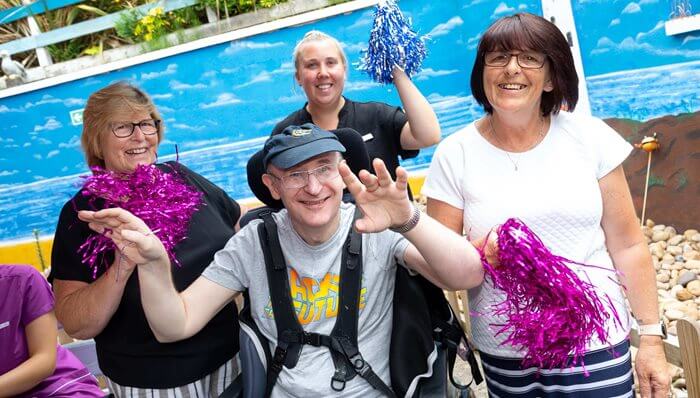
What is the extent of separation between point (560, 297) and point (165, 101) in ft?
18.8

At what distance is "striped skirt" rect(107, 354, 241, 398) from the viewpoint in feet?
6.42

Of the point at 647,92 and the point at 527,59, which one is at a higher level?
the point at 527,59

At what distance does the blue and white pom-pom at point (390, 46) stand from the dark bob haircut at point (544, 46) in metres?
0.86

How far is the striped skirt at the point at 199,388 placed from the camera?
1957 mm

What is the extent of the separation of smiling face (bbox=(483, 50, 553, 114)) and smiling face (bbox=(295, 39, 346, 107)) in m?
1.06

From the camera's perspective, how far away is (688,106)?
179 inches

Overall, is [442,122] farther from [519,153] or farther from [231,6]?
[519,153]

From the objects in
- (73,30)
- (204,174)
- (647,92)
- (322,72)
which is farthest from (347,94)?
(322,72)

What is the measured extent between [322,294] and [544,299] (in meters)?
0.63

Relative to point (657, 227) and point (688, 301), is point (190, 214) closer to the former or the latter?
point (688, 301)

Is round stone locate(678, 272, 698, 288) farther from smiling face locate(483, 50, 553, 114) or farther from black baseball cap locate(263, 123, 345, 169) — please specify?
Result: black baseball cap locate(263, 123, 345, 169)

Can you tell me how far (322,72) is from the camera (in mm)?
2613

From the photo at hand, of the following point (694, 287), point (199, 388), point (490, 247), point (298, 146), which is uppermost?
point (298, 146)

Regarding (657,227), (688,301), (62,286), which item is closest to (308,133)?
(62,286)
